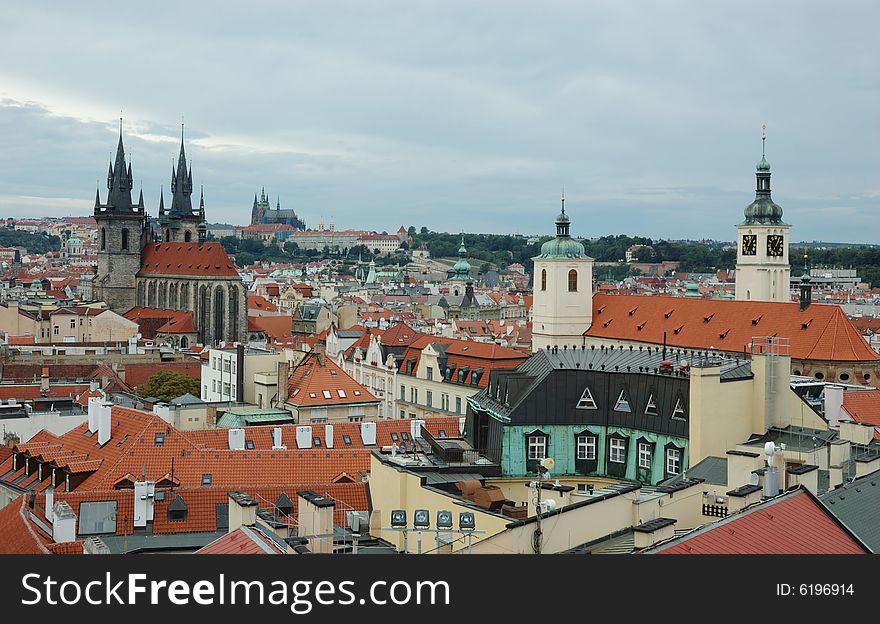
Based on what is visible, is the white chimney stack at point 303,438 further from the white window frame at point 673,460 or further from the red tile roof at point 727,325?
the red tile roof at point 727,325

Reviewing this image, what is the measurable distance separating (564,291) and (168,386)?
89.8ft

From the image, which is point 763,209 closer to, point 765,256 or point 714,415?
point 765,256

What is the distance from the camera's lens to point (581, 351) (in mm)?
→ 44000

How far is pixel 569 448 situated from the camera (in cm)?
3809

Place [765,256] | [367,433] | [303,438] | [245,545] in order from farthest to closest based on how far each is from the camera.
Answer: [765,256]
[367,433]
[303,438]
[245,545]

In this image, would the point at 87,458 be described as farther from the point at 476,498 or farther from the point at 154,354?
the point at 154,354

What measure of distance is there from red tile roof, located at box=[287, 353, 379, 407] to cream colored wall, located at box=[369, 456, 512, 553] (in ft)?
91.8

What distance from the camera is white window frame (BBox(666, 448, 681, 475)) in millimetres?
35688

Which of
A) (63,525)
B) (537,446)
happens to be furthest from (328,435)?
(63,525)

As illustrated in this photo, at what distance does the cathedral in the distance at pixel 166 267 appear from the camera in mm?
138250

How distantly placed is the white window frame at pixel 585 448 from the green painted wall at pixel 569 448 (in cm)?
13

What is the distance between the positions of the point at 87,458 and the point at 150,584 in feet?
88.2

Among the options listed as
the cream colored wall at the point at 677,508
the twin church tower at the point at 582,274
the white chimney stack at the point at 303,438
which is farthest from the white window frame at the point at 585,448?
the twin church tower at the point at 582,274

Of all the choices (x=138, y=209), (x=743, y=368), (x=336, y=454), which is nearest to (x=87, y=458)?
(x=336, y=454)
